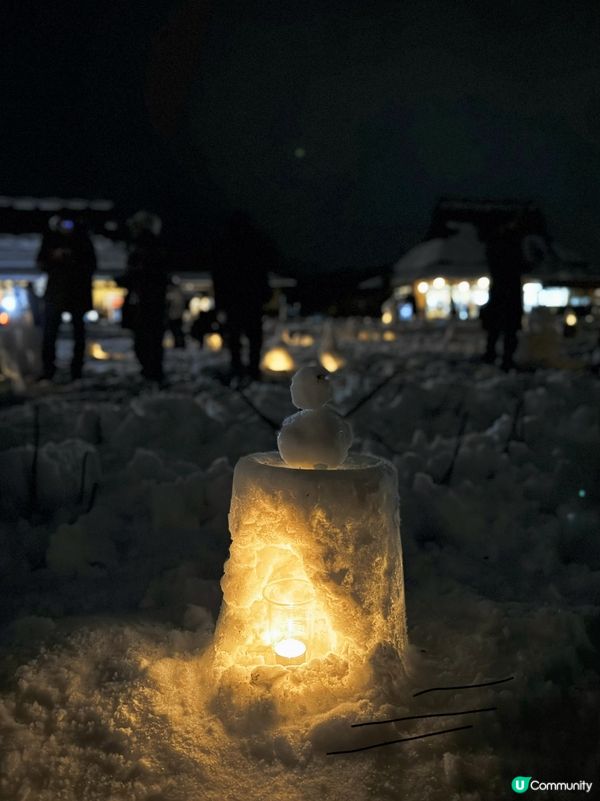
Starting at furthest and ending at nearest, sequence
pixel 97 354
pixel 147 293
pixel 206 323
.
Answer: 1. pixel 206 323
2. pixel 97 354
3. pixel 147 293

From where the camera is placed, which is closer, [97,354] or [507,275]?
[507,275]

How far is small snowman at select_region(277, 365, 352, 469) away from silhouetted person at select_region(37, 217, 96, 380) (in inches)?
265

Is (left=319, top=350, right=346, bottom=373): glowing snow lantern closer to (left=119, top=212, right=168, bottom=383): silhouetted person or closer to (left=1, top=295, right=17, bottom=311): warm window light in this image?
(left=119, top=212, right=168, bottom=383): silhouetted person

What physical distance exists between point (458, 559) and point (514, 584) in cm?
30

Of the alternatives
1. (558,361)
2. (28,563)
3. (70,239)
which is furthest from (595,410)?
(70,239)

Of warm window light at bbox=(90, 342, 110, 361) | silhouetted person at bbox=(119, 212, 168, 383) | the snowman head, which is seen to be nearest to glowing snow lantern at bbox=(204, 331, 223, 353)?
warm window light at bbox=(90, 342, 110, 361)

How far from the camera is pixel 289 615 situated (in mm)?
2184

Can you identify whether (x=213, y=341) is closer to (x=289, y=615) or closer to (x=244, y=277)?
(x=244, y=277)

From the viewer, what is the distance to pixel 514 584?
299cm

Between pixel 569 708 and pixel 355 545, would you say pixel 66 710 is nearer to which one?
pixel 355 545

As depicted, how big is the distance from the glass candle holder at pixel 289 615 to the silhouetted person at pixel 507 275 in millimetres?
8173

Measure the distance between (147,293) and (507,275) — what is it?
5.22 m

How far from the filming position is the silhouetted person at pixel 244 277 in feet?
27.6

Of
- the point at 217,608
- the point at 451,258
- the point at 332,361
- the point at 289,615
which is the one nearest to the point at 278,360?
the point at 332,361
